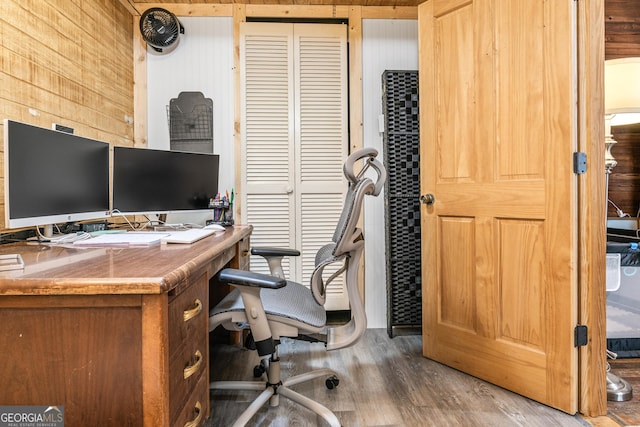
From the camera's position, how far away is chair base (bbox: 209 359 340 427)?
142 centimetres

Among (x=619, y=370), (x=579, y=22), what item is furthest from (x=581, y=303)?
(x=579, y=22)

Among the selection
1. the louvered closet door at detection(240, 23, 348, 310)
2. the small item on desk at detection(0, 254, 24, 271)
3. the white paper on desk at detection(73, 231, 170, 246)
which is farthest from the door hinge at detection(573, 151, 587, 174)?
the small item on desk at detection(0, 254, 24, 271)

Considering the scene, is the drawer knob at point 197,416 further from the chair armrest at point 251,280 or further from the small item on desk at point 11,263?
the small item on desk at point 11,263

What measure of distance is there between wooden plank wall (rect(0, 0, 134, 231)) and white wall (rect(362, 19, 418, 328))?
1679 millimetres

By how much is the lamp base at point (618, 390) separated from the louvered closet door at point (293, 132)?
1.53 m

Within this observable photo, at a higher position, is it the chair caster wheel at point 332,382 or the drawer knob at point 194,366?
the drawer knob at point 194,366

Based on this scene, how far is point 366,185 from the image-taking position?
131 centimetres

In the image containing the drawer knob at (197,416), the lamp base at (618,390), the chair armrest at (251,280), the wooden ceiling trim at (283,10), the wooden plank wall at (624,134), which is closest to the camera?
the drawer knob at (197,416)

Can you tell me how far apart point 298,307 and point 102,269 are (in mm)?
782

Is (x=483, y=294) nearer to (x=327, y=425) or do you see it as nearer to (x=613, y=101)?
(x=327, y=425)

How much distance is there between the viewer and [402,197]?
2479 millimetres

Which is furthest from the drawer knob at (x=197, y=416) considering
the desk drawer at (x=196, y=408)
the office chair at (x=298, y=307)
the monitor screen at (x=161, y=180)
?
the monitor screen at (x=161, y=180)

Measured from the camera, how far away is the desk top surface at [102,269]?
0.79 meters

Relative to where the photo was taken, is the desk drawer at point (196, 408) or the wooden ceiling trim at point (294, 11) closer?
the desk drawer at point (196, 408)
